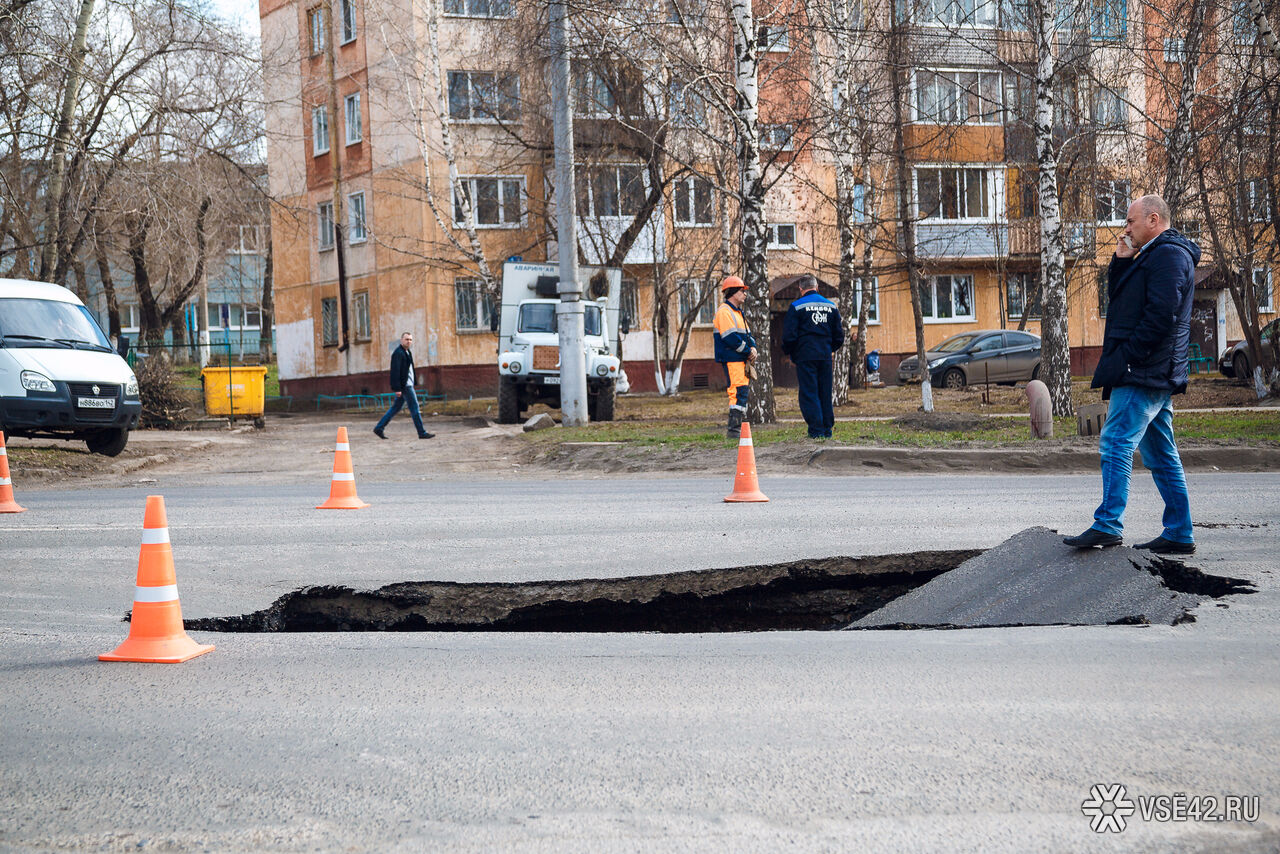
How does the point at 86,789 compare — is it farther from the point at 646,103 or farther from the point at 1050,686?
the point at 646,103

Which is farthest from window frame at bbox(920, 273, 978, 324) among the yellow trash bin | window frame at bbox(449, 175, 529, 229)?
the yellow trash bin

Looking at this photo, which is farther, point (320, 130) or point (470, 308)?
point (320, 130)

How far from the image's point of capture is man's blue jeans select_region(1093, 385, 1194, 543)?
20.3 ft

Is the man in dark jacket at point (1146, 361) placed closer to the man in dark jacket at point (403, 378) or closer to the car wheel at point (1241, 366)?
the man in dark jacket at point (403, 378)

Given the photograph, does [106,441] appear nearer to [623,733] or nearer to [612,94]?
[612,94]

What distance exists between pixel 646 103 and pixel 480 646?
23.5m

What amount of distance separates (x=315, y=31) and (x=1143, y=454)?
36.4m

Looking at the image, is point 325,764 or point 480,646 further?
point 480,646

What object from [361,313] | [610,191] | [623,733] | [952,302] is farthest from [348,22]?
[623,733]

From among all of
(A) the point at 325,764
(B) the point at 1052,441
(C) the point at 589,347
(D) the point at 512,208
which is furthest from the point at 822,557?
(D) the point at 512,208

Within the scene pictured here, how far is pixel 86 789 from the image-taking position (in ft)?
11.3

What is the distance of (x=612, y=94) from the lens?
26.3 m

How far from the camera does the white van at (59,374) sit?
15227mm

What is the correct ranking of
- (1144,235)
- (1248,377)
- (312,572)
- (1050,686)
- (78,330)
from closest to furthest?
(1050,686), (1144,235), (312,572), (78,330), (1248,377)
